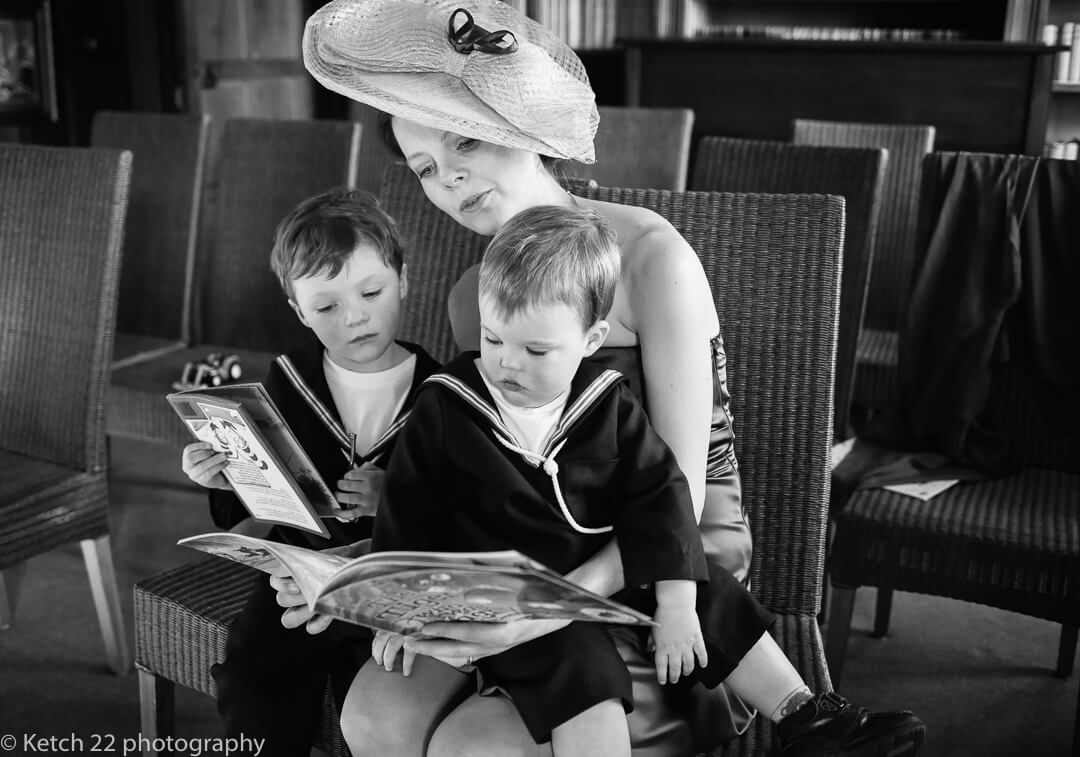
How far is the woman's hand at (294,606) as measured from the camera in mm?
1246

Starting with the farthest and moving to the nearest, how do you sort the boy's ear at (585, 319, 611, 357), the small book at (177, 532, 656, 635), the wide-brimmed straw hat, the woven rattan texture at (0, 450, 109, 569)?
the woven rattan texture at (0, 450, 109, 569)
the wide-brimmed straw hat
the boy's ear at (585, 319, 611, 357)
the small book at (177, 532, 656, 635)

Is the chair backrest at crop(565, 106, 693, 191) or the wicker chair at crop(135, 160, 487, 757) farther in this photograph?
the chair backrest at crop(565, 106, 693, 191)

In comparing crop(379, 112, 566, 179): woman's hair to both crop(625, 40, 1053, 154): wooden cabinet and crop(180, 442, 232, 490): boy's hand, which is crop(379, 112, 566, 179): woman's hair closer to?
crop(180, 442, 232, 490): boy's hand

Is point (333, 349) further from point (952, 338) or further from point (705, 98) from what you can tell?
point (705, 98)

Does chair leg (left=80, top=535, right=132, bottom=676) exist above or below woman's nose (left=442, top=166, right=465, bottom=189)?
below

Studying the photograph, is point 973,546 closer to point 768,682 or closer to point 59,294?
point 768,682

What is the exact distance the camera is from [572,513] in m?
1.20

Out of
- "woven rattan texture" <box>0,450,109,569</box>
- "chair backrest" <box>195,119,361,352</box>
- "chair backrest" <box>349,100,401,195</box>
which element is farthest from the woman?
"chair backrest" <box>349,100,401,195</box>

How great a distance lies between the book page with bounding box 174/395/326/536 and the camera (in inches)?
50.3

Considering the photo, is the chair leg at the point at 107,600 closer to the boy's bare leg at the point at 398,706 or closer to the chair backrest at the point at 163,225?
the chair backrest at the point at 163,225

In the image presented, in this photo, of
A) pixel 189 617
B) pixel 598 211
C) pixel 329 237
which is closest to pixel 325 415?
pixel 329 237

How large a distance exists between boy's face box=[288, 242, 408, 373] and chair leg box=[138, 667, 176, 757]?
0.59 m

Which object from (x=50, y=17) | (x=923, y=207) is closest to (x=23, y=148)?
(x=923, y=207)

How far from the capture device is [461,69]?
1.33 metres
